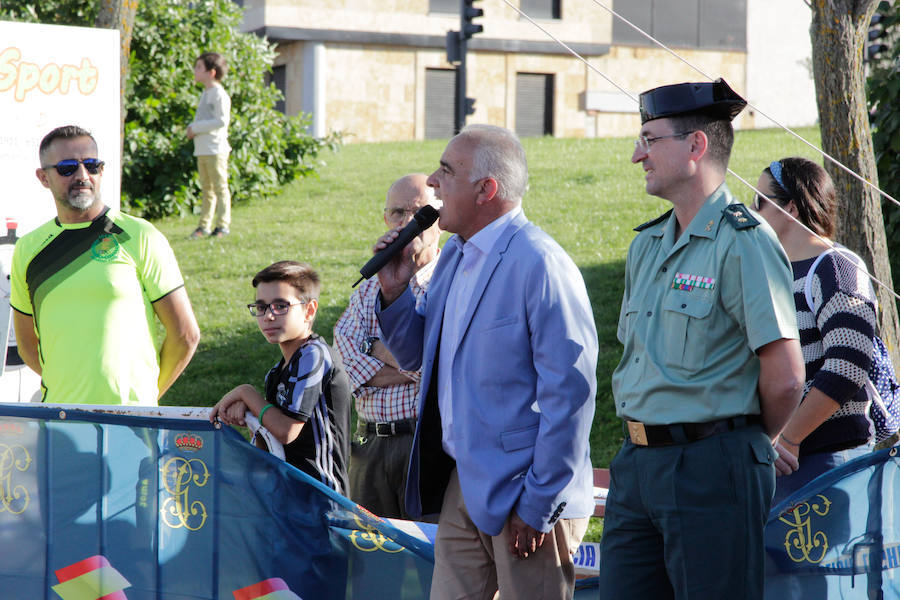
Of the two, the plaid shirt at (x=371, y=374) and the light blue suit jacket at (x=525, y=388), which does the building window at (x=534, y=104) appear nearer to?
the plaid shirt at (x=371, y=374)

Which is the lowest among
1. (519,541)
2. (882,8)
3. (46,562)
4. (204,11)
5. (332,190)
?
(46,562)

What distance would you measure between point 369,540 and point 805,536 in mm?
1489

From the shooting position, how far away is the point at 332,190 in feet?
55.5

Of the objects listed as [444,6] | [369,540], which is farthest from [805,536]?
[444,6]

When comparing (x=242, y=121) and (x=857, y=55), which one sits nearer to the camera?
(x=857, y=55)

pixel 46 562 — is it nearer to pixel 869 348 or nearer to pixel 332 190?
pixel 869 348

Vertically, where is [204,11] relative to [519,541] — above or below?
above

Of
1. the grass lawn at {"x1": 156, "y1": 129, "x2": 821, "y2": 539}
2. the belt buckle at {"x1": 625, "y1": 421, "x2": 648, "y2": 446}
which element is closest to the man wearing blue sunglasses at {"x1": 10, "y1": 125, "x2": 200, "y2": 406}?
the belt buckle at {"x1": 625, "y1": 421, "x2": 648, "y2": 446}

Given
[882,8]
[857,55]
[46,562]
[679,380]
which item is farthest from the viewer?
[882,8]

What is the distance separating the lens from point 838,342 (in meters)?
3.64

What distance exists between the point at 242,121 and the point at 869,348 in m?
13.8

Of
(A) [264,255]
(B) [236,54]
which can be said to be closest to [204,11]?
(B) [236,54]

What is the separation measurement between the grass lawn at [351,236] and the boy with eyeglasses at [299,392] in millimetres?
2647

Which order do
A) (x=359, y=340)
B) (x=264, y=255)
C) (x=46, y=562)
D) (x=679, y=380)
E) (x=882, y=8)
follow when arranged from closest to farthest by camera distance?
(x=679, y=380) < (x=46, y=562) < (x=359, y=340) < (x=882, y=8) < (x=264, y=255)
